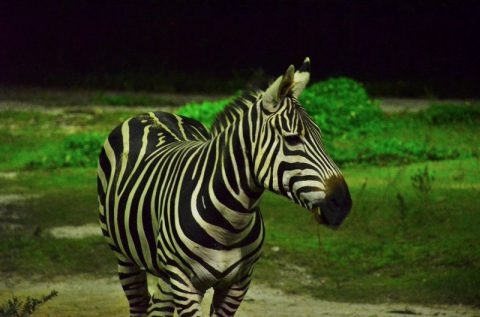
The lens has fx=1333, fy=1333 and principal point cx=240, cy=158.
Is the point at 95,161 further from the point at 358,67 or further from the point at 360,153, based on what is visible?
the point at 358,67

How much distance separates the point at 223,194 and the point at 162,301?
1.08 meters

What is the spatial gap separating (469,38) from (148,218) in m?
16.5

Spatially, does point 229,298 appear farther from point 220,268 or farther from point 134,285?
point 134,285

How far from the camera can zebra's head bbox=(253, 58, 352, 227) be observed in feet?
21.4

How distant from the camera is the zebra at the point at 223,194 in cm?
668

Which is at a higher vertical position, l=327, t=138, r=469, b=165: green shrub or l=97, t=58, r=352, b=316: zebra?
l=97, t=58, r=352, b=316: zebra

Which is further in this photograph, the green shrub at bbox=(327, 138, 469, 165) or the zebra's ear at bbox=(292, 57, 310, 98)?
the green shrub at bbox=(327, 138, 469, 165)

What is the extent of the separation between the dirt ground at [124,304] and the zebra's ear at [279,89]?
3.35 m

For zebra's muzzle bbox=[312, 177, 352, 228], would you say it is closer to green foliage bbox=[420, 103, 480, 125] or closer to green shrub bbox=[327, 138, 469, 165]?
green shrub bbox=[327, 138, 469, 165]

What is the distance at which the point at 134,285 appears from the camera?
27.7 ft

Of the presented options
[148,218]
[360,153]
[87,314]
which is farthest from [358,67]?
[148,218]

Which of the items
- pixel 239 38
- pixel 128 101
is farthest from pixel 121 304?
Result: pixel 239 38

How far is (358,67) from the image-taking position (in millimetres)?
23328

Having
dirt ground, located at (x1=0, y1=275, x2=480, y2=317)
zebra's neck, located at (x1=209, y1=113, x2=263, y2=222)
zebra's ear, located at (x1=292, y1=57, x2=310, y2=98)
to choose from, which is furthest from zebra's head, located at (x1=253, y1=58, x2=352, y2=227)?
dirt ground, located at (x1=0, y1=275, x2=480, y2=317)
